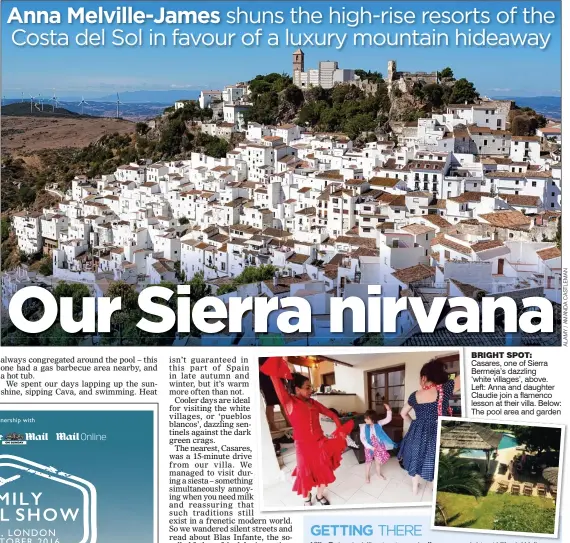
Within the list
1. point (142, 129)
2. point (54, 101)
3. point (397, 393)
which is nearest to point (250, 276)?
point (397, 393)

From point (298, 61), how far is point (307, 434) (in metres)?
3.34

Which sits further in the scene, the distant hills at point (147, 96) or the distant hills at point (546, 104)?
the distant hills at point (147, 96)

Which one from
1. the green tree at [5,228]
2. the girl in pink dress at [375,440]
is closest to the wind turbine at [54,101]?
the green tree at [5,228]

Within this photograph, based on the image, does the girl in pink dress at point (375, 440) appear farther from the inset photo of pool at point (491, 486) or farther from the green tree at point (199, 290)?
the green tree at point (199, 290)

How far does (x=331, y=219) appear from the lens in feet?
22.3

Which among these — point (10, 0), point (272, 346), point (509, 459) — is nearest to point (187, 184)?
point (10, 0)

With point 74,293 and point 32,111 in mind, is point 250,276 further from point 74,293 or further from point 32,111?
point 32,111

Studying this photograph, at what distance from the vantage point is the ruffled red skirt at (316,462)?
4488 mm

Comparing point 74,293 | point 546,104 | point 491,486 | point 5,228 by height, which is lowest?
point 491,486


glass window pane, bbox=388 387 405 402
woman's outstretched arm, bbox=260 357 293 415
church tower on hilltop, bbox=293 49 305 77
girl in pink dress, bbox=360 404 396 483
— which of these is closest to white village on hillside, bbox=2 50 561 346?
church tower on hilltop, bbox=293 49 305 77

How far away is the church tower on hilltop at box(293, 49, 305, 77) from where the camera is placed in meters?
6.01

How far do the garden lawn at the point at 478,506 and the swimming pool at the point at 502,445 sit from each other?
221mm

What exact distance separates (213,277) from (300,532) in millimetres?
1955

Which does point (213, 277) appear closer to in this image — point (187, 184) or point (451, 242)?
point (451, 242)
